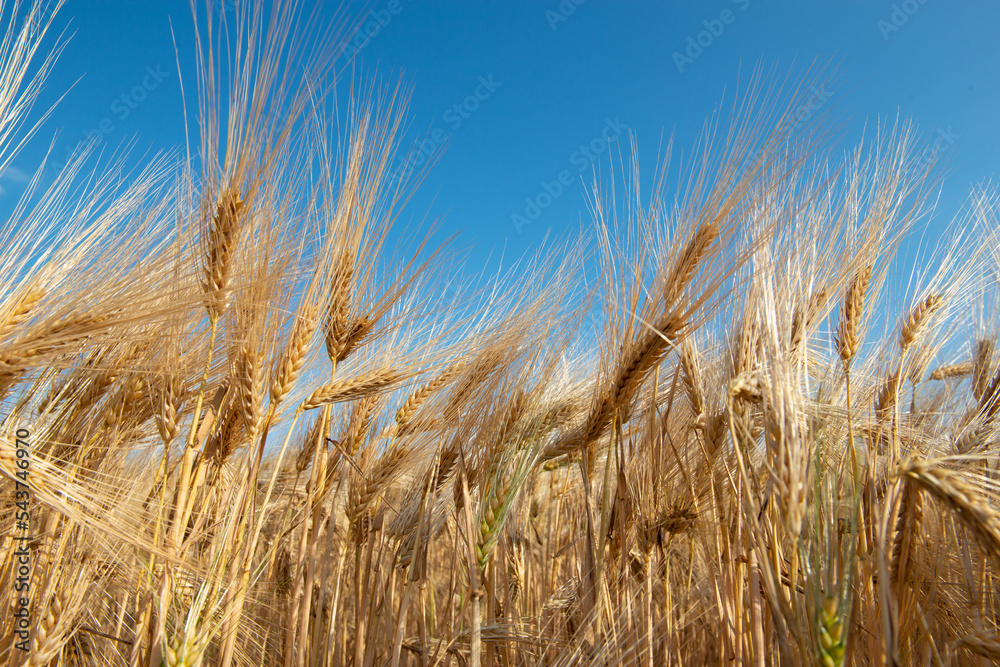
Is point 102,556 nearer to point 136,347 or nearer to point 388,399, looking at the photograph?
point 136,347

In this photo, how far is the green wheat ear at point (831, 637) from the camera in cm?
85

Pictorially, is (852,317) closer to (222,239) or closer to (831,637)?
(831,637)

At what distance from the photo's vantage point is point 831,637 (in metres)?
0.86

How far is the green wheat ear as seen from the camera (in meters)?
0.85

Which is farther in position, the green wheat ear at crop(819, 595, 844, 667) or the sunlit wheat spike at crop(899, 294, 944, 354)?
the sunlit wheat spike at crop(899, 294, 944, 354)

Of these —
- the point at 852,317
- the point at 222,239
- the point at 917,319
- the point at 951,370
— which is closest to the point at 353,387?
the point at 222,239

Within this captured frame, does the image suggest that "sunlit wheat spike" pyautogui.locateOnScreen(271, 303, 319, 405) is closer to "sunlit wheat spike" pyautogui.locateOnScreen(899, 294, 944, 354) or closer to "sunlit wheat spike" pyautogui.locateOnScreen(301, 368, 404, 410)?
"sunlit wheat spike" pyautogui.locateOnScreen(301, 368, 404, 410)

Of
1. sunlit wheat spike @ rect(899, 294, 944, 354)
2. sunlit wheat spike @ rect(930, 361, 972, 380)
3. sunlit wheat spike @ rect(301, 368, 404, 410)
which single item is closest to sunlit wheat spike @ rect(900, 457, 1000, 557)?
sunlit wheat spike @ rect(301, 368, 404, 410)

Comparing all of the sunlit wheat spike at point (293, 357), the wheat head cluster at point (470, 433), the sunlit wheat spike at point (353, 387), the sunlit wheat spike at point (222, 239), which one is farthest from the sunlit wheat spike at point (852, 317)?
the sunlit wheat spike at point (222, 239)

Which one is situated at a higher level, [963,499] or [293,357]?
[293,357]

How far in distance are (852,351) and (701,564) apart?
1.00 m

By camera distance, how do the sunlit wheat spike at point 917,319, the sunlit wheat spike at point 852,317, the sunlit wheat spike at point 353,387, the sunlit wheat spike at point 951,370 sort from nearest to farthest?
the sunlit wheat spike at point 353,387, the sunlit wheat spike at point 852,317, the sunlit wheat spike at point 917,319, the sunlit wheat spike at point 951,370

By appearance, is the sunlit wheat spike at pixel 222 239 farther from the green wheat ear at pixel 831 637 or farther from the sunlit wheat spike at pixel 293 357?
the green wheat ear at pixel 831 637

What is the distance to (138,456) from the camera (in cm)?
241
